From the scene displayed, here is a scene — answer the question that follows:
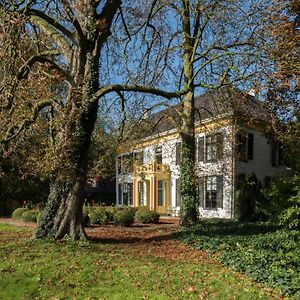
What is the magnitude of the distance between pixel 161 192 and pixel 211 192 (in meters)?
6.31

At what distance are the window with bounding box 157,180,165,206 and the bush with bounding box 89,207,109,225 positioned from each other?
44.1 feet

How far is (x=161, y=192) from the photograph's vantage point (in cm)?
3478

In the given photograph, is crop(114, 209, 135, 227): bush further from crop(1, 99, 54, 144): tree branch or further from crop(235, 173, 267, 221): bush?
crop(1, 99, 54, 144): tree branch

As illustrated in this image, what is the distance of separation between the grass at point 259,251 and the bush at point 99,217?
5967mm

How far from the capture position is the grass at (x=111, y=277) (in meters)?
7.65

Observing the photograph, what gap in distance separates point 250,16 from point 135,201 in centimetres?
2449

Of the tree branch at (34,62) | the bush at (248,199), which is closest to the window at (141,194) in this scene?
the bush at (248,199)

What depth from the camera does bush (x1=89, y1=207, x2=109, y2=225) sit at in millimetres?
20656

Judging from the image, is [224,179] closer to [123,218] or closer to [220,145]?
[220,145]

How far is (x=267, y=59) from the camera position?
1425 centimetres

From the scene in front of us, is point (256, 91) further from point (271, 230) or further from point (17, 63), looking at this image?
point (17, 63)

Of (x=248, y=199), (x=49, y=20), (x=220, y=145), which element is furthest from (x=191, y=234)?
(x=248, y=199)

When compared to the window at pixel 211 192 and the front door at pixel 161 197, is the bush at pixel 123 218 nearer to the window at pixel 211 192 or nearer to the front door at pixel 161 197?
the window at pixel 211 192

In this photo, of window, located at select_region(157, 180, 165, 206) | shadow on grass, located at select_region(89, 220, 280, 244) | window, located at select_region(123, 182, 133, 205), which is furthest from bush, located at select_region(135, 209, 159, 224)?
window, located at select_region(123, 182, 133, 205)
